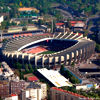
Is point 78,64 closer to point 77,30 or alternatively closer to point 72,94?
point 72,94

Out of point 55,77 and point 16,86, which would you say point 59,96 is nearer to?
point 16,86

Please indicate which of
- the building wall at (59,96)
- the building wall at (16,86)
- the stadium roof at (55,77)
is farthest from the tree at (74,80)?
the building wall at (16,86)

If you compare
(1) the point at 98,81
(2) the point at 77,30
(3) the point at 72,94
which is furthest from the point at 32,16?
(3) the point at 72,94

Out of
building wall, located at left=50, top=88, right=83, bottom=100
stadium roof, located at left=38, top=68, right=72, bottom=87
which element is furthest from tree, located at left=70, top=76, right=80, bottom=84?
building wall, located at left=50, top=88, right=83, bottom=100

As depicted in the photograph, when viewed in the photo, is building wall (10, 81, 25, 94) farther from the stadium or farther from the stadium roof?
the stadium

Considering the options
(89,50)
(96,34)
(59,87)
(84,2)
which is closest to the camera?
(59,87)

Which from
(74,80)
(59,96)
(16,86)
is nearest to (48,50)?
(74,80)
